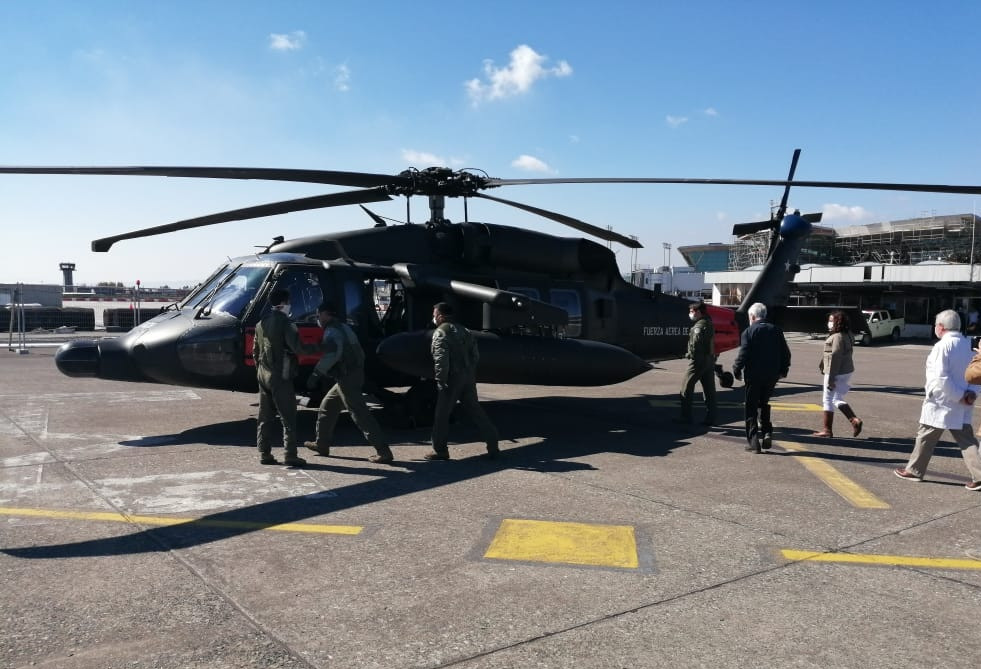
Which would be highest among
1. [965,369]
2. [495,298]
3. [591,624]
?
[495,298]

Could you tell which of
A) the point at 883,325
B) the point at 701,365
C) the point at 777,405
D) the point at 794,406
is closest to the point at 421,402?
the point at 701,365

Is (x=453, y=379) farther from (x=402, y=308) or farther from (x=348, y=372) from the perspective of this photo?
(x=402, y=308)

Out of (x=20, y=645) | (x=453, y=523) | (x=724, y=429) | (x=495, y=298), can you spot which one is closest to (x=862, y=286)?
(x=724, y=429)

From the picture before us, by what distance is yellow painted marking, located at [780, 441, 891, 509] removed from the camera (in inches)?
225

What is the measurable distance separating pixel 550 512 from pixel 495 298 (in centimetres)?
315

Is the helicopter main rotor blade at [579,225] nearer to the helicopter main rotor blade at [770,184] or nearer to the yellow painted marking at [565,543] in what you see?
the helicopter main rotor blade at [770,184]

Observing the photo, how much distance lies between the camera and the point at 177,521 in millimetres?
5012

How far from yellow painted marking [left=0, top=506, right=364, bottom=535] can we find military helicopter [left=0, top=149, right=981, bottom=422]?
9.54 feet

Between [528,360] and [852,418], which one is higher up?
[528,360]

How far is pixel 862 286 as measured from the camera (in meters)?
37.8

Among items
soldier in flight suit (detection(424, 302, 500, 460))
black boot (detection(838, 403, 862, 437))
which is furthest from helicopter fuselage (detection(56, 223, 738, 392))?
black boot (detection(838, 403, 862, 437))

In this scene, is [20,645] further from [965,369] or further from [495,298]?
[965,369]

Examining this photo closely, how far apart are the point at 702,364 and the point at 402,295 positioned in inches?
155

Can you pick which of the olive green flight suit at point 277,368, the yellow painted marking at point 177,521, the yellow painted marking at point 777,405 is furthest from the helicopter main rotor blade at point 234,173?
the yellow painted marking at point 777,405
